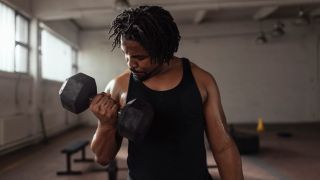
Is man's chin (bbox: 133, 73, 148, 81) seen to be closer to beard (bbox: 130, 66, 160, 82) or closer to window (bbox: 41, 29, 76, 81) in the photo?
beard (bbox: 130, 66, 160, 82)

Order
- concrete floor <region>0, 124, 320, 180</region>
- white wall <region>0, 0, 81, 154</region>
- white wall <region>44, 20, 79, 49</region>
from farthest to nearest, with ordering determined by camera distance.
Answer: white wall <region>44, 20, 79, 49</region>
white wall <region>0, 0, 81, 154</region>
concrete floor <region>0, 124, 320, 180</region>

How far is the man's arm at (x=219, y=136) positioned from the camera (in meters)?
0.85

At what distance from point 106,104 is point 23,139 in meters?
4.76

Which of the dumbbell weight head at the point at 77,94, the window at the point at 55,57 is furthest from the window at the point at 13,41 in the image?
the dumbbell weight head at the point at 77,94

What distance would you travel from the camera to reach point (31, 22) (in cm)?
557

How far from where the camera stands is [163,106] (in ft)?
2.63

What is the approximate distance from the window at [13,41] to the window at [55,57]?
65 centimetres

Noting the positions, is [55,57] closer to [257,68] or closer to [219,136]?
[257,68]

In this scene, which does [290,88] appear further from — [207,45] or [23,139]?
[23,139]

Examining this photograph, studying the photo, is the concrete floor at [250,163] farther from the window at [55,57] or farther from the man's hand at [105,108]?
the man's hand at [105,108]

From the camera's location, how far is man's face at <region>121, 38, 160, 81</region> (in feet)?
2.59

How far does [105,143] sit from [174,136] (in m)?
0.19

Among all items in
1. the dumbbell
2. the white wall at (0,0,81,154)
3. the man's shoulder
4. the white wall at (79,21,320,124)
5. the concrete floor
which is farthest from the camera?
the white wall at (79,21,320,124)

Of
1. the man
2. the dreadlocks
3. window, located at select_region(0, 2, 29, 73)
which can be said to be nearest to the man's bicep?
the man
